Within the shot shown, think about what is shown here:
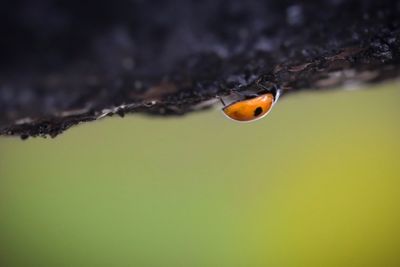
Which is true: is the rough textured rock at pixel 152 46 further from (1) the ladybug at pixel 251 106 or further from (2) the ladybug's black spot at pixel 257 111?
(2) the ladybug's black spot at pixel 257 111

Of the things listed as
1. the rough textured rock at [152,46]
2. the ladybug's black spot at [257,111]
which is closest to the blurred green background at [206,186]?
the ladybug's black spot at [257,111]

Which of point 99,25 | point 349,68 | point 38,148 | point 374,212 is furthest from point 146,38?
point 38,148

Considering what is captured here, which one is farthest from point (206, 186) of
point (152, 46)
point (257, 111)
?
point (152, 46)

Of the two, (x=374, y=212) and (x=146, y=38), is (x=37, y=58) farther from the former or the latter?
(x=374, y=212)

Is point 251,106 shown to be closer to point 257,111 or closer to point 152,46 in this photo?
point 257,111

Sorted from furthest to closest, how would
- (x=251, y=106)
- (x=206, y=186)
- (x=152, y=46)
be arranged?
(x=206, y=186) < (x=251, y=106) < (x=152, y=46)

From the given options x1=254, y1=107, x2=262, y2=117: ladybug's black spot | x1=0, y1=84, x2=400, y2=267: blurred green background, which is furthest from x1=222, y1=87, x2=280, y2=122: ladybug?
x1=0, y1=84, x2=400, y2=267: blurred green background
